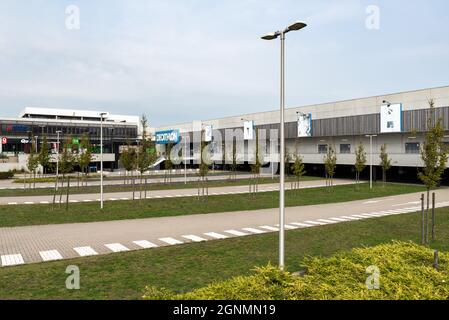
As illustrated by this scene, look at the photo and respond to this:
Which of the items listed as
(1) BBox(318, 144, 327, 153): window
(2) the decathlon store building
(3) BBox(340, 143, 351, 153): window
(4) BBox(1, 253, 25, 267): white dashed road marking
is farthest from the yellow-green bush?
(1) BBox(318, 144, 327, 153): window

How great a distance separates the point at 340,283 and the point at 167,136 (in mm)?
77768

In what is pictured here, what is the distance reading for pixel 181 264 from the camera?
40.4ft

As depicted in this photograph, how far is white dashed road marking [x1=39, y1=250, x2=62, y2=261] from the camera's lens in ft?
44.0

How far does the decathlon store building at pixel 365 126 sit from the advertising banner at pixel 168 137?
70.6 feet

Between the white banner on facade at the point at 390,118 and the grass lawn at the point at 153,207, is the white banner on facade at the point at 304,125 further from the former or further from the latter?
the grass lawn at the point at 153,207

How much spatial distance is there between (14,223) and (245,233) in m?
12.9

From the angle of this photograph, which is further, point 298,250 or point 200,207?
point 200,207

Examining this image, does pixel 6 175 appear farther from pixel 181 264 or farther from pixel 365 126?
pixel 181 264

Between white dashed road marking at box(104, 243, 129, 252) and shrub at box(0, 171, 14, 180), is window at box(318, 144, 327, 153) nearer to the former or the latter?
Answer: white dashed road marking at box(104, 243, 129, 252)

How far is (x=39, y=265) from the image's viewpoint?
1232 centimetres
